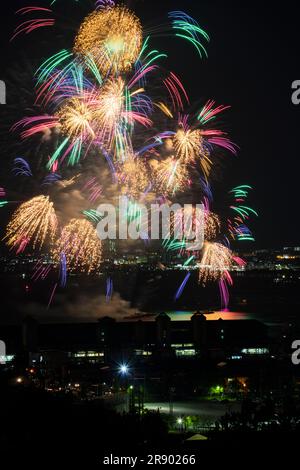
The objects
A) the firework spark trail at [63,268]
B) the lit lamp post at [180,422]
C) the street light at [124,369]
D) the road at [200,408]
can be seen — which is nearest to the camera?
the lit lamp post at [180,422]

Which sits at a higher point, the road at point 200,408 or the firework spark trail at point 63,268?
the firework spark trail at point 63,268

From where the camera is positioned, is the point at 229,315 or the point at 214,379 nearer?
the point at 214,379

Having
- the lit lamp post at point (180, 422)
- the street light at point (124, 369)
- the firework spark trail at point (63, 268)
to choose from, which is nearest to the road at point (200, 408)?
the lit lamp post at point (180, 422)

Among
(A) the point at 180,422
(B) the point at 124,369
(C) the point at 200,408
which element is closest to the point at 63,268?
(B) the point at 124,369

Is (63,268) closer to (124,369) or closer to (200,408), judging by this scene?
(124,369)

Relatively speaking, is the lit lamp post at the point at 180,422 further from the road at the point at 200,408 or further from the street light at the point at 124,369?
the street light at the point at 124,369

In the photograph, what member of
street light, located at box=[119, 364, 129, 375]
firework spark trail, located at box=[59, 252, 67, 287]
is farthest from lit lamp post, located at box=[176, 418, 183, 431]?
firework spark trail, located at box=[59, 252, 67, 287]

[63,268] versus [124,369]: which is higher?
[63,268]

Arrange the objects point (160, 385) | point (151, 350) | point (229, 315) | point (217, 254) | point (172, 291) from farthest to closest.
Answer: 1. point (172, 291)
2. point (229, 315)
3. point (151, 350)
4. point (217, 254)
5. point (160, 385)

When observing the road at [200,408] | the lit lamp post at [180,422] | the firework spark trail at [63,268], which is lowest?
the road at [200,408]
